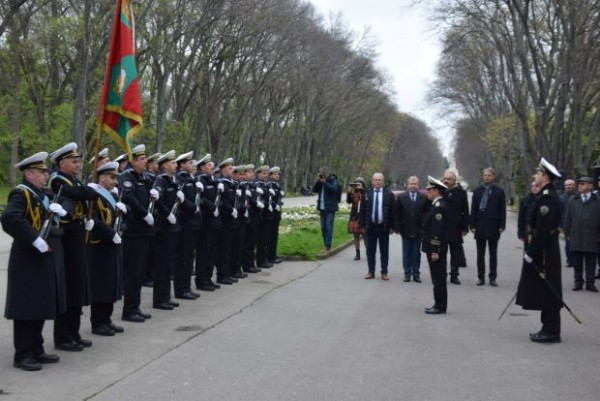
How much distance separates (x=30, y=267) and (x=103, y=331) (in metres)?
1.71

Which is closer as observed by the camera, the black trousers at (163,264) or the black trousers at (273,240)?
the black trousers at (163,264)

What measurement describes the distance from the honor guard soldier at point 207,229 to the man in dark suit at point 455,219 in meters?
4.09

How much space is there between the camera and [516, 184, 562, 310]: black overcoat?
26.8ft

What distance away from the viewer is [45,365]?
6.61m

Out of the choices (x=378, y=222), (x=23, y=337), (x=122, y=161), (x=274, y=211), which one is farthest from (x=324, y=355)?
(x=274, y=211)

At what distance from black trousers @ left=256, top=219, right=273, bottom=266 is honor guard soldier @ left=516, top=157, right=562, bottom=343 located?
6.77 metres

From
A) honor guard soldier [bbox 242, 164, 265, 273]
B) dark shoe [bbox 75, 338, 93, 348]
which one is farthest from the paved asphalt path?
honor guard soldier [bbox 242, 164, 265, 273]

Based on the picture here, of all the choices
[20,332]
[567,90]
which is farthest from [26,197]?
[567,90]

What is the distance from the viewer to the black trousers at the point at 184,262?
1047 cm

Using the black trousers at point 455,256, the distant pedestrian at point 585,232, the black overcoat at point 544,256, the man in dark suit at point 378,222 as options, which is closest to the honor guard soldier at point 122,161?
the man in dark suit at point 378,222

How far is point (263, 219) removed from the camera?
46.4ft

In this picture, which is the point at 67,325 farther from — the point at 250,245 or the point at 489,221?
the point at 489,221

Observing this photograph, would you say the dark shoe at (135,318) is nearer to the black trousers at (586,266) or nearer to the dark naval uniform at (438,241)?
the dark naval uniform at (438,241)

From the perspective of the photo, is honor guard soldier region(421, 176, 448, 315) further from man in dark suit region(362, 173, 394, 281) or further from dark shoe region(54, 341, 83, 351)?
dark shoe region(54, 341, 83, 351)
